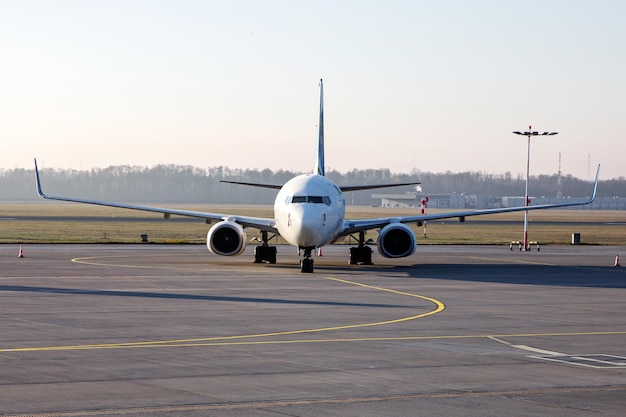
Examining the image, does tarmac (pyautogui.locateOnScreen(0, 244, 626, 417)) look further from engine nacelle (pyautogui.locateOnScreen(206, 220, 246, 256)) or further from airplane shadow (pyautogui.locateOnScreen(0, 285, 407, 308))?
engine nacelle (pyautogui.locateOnScreen(206, 220, 246, 256))

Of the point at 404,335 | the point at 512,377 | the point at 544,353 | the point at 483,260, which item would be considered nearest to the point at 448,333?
the point at 404,335

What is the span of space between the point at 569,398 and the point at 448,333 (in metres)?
7.68

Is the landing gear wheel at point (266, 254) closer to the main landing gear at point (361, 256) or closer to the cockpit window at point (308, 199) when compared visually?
the main landing gear at point (361, 256)

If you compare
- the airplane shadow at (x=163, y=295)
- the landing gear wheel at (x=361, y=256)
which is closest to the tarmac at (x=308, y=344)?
the airplane shadow at (x=163, y=295)

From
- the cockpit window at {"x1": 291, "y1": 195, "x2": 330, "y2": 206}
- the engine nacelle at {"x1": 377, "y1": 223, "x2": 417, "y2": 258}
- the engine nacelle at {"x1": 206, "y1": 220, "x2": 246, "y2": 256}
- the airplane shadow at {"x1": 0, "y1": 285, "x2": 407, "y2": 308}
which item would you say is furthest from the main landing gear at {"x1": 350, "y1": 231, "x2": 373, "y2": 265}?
the airplane shadow at {"x1": 0, "y1": 285, "x2": 407, "y2": 308}

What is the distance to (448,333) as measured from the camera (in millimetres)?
22016

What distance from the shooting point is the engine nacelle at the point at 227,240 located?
45438 millimetres

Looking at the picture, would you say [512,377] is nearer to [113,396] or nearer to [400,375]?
[400,375]

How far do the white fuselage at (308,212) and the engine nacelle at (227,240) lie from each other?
2.46 meters

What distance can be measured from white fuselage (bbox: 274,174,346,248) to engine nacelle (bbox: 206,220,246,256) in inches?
96.7

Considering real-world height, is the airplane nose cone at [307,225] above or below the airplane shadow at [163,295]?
above

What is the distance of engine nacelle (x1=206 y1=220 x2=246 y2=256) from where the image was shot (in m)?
45.4

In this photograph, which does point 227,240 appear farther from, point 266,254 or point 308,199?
point 308,199

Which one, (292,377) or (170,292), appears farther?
(170,292)
